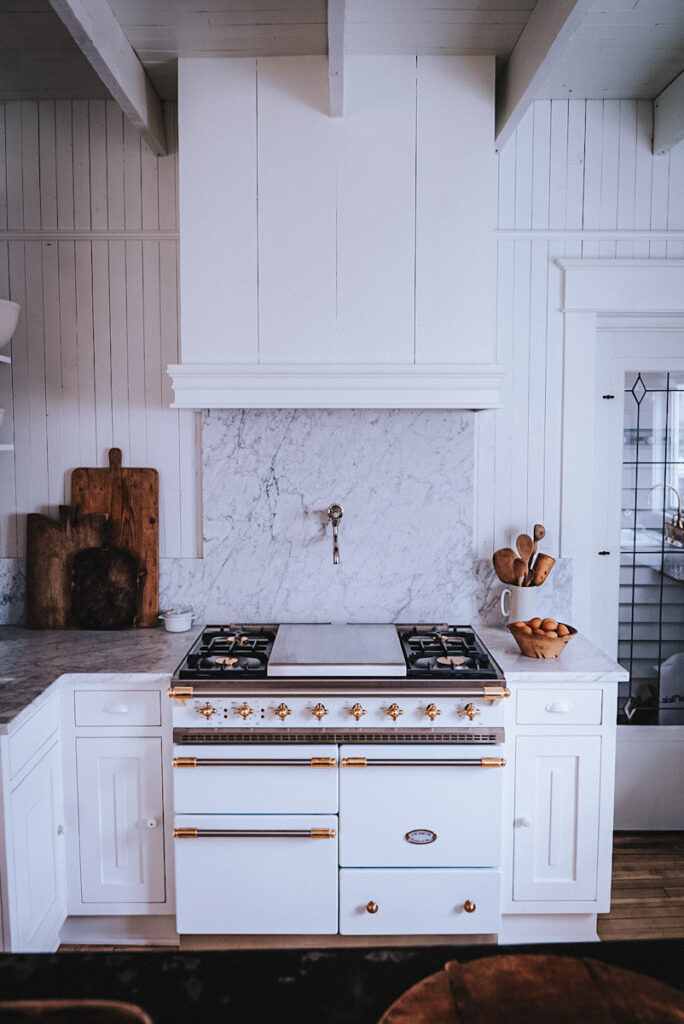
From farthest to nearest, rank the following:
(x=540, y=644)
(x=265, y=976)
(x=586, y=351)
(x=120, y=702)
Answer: (x=586, y=351), (x=540, y=644), (x=120, y=702), (x=265, y=976)

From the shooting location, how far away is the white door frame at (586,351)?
114 inches

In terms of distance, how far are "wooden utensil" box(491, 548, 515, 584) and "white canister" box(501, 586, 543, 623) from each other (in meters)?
0.04

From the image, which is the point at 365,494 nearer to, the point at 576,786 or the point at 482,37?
the point at 576,786

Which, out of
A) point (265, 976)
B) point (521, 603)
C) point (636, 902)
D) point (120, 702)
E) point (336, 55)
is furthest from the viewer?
point (521, 603)

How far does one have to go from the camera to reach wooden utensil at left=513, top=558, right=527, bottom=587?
282 cm

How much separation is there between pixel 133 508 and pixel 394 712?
136 cm

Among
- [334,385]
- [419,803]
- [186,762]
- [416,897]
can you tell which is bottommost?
[416,897]

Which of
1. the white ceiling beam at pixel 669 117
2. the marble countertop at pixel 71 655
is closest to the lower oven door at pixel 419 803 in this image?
the marble countertop at pixel 71 655

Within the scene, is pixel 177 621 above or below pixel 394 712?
above

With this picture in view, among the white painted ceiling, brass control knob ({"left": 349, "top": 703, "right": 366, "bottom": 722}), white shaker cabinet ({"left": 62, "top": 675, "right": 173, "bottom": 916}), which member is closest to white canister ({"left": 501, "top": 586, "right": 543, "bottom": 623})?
brass control knob ({"left": 349, "top": 703, "right": 366, "bottom": 722})

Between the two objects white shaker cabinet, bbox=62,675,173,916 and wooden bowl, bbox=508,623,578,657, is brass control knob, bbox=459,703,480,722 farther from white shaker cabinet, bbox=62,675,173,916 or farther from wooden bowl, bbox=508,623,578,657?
white shaker cabinet, bbox=62,675,173,916

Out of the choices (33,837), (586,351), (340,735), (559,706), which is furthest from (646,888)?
(33,837)

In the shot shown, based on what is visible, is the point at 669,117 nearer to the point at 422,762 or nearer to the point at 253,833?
the point at 422,762

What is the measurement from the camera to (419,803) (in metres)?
2.32
